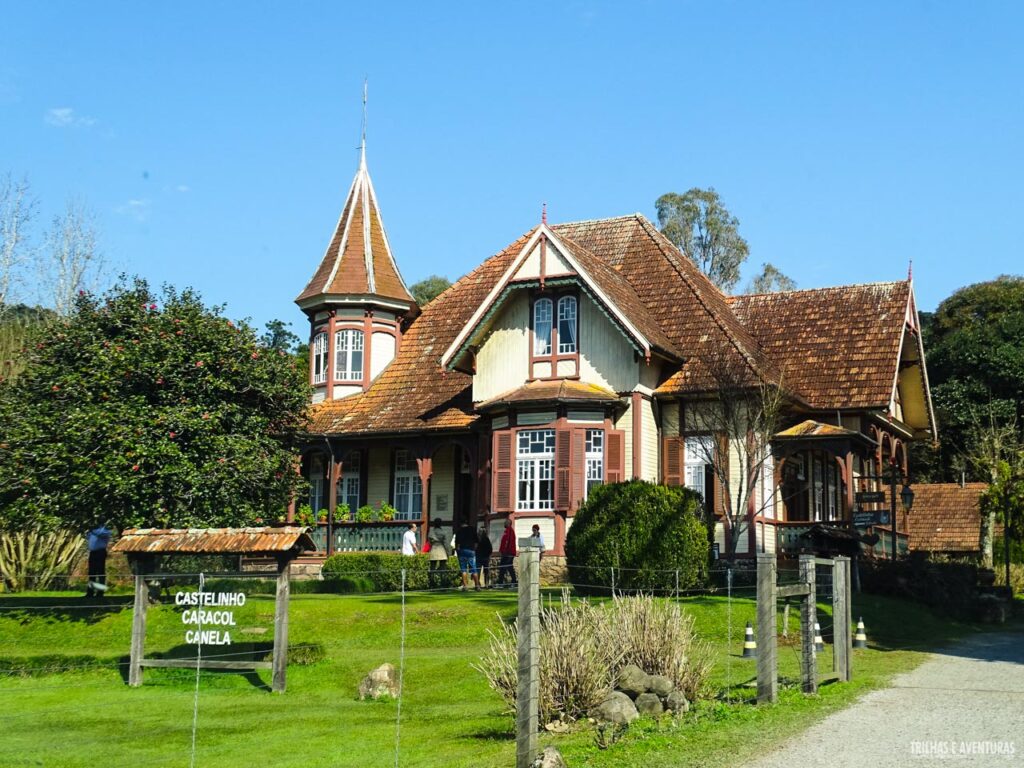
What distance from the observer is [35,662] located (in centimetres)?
1889

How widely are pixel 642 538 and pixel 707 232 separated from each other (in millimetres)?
40734

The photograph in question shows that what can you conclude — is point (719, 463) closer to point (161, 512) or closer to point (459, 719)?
point (161, 512)

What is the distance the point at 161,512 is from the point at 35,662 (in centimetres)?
505

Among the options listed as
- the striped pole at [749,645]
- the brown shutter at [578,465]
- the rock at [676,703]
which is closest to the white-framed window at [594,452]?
the brown shutter at [578,465]

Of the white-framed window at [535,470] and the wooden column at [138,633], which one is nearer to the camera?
the wooden column at [138,633]

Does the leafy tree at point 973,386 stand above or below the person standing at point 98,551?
above

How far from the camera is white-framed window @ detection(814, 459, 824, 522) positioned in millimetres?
32844

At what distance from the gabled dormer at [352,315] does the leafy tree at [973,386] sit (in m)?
25.2

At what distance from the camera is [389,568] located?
28562 mm

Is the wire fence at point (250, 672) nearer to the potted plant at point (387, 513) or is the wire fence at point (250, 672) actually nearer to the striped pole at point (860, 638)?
the striped pole at point (860, 638)

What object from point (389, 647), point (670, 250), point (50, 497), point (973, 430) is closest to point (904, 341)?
point (670, 250)

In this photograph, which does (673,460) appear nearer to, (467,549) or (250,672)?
(467,549)

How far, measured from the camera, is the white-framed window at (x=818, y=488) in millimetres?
32844

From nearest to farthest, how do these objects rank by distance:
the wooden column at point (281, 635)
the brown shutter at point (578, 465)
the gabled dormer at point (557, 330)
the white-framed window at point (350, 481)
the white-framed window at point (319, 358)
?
the wooden column at point (281, 635), the brown shutter at point (578, 465), the gabled dormer at point (557, 330), the white-framed window at point (350, 481), the white-framed window at point (319, 358)
